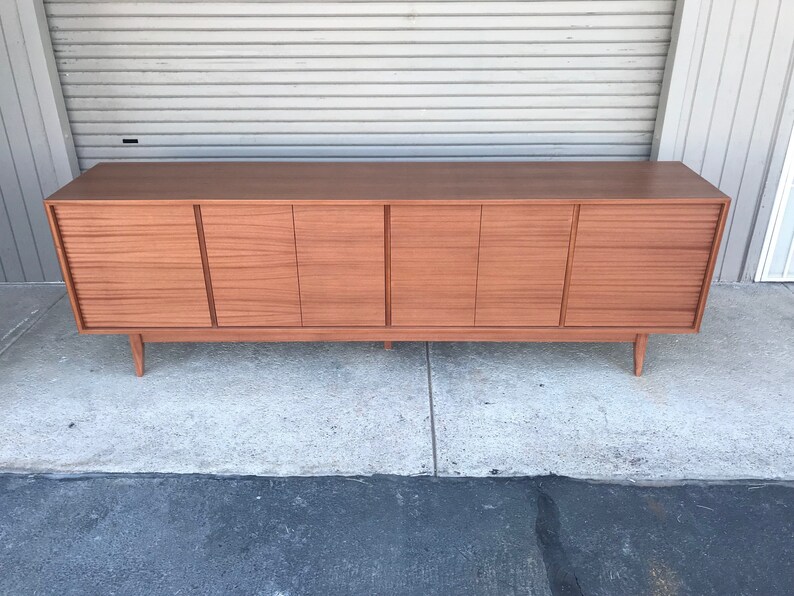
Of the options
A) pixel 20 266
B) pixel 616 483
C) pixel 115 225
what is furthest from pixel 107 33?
pixel 616 483

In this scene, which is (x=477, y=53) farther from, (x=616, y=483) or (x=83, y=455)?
(x=83, y=455)

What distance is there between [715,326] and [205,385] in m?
2.62

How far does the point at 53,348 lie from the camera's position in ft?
10.4

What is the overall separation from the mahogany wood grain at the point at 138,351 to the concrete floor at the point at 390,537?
681 millimetres

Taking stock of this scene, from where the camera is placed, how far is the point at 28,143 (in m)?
3.40

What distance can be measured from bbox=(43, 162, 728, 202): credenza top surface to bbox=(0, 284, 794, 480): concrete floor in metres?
0.86

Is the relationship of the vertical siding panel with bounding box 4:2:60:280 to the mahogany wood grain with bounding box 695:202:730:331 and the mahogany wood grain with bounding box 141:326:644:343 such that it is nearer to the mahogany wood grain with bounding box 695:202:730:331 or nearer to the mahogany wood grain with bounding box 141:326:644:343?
the mahogany wood grain with bounding box 141:326:644:343

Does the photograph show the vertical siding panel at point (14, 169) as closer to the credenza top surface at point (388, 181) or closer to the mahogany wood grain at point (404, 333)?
the credenza top surface at point (388, 181)

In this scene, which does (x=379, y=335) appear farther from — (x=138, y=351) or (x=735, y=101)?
(x=735, y=101)

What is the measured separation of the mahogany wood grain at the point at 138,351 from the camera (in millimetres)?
2900

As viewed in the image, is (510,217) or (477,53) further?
(477,53)

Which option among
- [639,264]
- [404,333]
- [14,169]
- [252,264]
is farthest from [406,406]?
[14,169]

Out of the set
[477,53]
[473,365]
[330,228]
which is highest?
[477,53]

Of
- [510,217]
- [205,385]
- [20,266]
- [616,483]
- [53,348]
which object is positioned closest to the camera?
[616,483]
